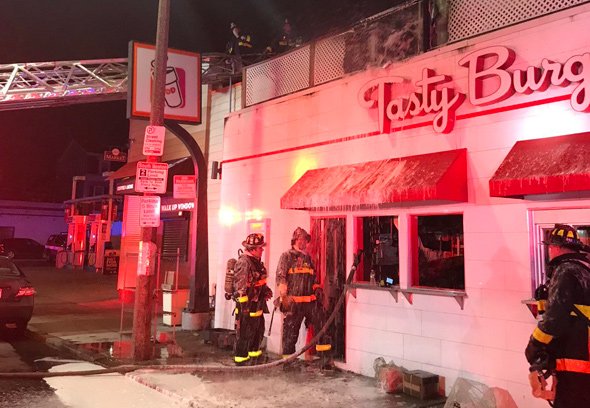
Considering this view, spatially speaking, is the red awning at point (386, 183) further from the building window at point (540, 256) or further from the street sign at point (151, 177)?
the street sign at point (151, 177)

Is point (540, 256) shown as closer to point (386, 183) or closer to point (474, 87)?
point (386, 183)

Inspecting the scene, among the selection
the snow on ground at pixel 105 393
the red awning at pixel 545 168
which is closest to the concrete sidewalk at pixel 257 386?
the snow on ground at pixel 105 393

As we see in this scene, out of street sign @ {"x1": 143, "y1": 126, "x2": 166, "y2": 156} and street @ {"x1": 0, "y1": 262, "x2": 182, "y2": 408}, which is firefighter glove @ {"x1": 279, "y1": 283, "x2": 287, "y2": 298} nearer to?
street @ {"x1": 0, "y1": 262, "x2": 182, "y2": 408}

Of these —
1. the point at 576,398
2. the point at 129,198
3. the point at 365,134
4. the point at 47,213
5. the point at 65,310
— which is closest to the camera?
the point at 576,398

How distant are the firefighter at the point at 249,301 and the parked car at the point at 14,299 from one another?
5.22 metres

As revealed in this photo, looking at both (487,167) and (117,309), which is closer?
(487,167)

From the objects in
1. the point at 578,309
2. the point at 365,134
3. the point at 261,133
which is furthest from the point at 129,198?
the point at 578,309

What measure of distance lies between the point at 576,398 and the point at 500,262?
257 cm

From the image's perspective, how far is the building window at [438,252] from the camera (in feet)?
22.1

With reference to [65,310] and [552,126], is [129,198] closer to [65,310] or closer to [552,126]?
[65,310]

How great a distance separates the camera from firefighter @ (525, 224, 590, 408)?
347 cm

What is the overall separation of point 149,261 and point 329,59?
474cm

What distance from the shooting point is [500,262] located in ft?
19.3

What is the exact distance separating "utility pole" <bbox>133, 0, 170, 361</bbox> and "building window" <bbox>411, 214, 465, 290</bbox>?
13.9 feet
